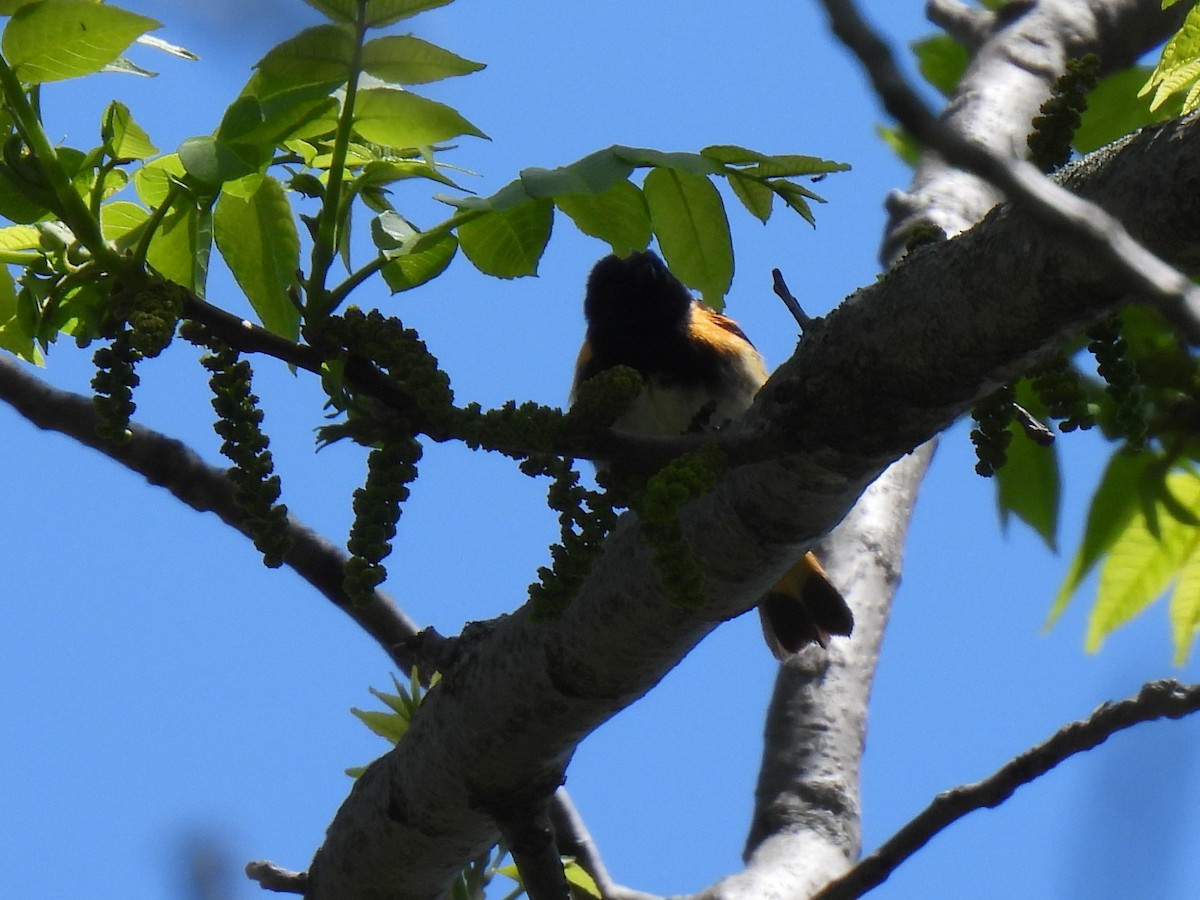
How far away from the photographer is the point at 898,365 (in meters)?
1.57

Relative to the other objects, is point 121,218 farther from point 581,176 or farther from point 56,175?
point 581,176

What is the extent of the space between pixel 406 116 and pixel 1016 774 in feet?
3.92

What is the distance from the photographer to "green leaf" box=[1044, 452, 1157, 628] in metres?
2.39

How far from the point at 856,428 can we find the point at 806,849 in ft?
5.36

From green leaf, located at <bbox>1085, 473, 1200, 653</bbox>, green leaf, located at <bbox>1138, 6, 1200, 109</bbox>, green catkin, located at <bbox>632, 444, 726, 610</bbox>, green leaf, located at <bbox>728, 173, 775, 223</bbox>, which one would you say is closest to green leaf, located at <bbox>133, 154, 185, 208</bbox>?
green leaf, located at <bbox>728, 173, 775, 223</bbox>

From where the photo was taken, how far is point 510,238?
182cm

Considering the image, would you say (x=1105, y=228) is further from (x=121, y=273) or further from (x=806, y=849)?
(x=806, y=849)

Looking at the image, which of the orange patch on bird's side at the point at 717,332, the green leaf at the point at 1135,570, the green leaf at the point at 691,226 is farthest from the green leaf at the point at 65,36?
the orange patch on bird's side at the point at 717,332

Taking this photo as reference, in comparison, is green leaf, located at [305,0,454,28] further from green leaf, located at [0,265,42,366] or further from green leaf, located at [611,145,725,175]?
green leaf, located at [0,265,42,366]

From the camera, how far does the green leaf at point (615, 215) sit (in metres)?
1.88

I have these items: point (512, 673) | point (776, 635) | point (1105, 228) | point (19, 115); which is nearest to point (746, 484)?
point (512, 673)

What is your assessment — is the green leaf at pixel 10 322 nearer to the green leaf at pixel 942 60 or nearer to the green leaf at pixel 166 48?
the green leaf at pixel 166 48

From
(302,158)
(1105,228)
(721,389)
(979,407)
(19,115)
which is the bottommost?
(1105,228)

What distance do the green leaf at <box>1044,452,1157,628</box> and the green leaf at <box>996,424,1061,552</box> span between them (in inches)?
5.6
